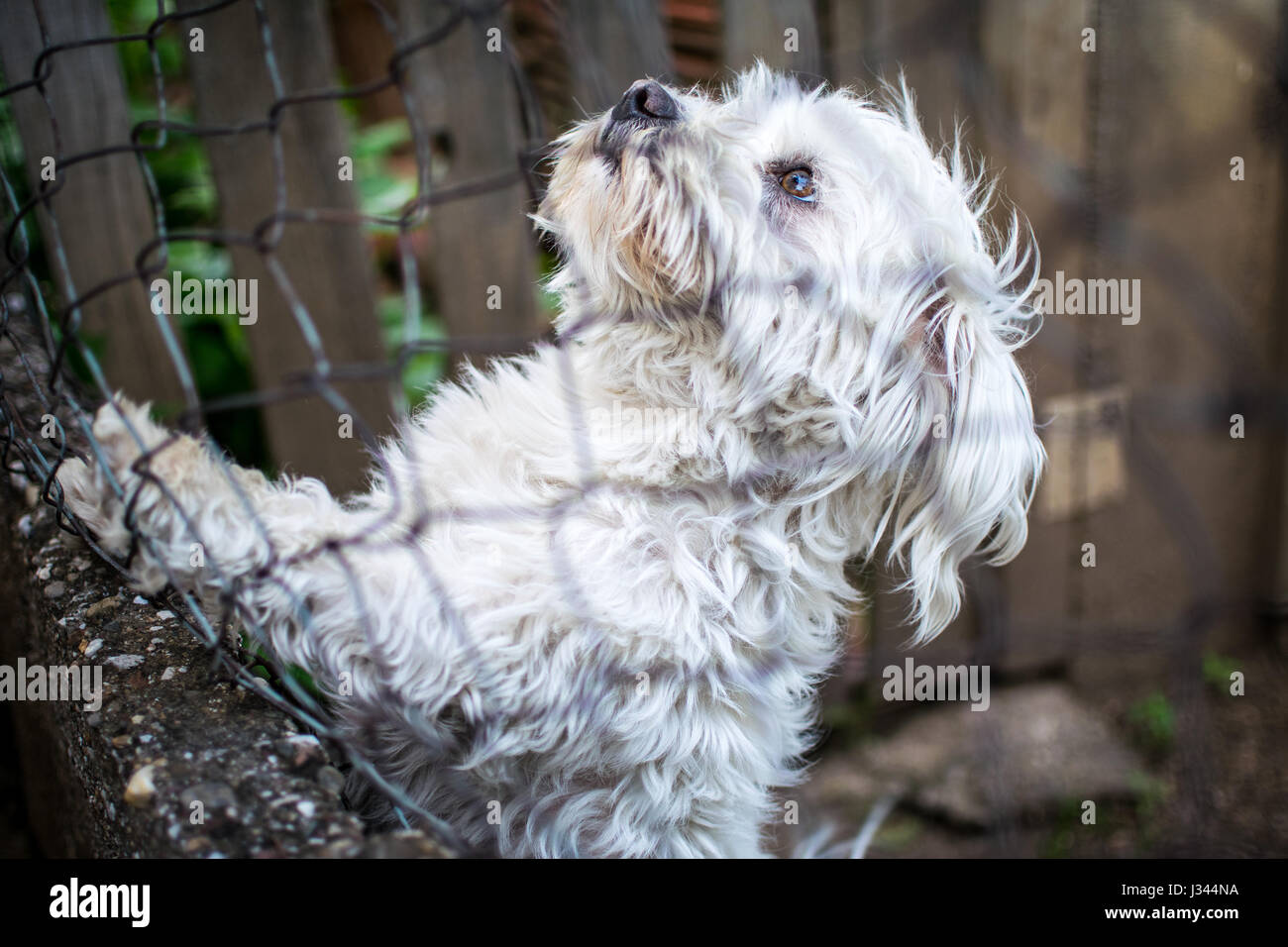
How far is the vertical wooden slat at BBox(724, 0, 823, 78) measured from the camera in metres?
2.19

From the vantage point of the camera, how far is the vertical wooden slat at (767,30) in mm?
2188

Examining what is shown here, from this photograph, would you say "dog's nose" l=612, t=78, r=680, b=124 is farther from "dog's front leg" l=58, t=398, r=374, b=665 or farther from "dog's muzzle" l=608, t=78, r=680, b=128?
"dog's front leg" l=58, t=398, r=374, b=665

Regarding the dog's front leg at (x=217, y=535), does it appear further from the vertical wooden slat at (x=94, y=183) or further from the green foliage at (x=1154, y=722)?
the green foliage at (x=1154, y=722)

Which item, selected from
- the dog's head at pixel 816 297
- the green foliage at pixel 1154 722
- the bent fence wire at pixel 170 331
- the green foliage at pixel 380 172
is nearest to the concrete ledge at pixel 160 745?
the bent fence wire at pixel 170 331

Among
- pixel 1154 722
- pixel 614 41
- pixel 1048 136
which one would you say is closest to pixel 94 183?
pixel 614 41

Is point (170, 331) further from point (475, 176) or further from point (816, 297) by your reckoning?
point (475, 176)

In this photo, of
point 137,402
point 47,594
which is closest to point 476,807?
point 47,594

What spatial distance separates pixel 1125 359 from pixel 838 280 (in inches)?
59.2

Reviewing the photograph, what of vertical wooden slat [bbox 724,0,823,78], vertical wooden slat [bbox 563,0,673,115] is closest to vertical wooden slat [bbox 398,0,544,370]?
vertical wooden slat [bbox 563,0,673,115]

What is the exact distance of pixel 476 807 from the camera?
131cm

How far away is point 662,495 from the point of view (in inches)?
52.4

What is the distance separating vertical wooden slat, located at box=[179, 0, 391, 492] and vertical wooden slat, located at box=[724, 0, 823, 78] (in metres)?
0.91

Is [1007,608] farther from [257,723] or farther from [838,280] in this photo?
[257,723]

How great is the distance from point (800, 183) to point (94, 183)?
62.0 inches
